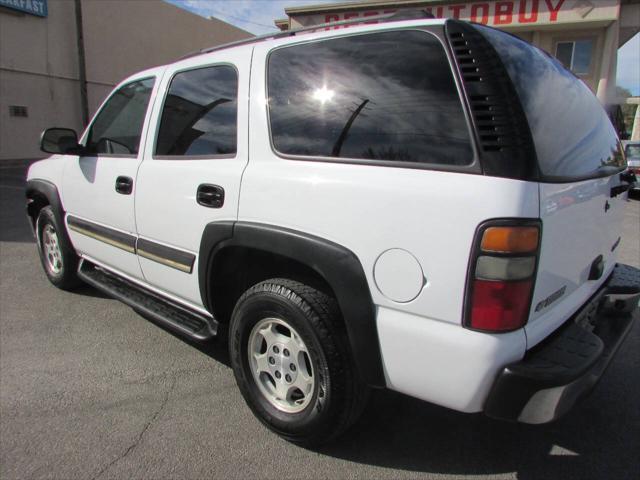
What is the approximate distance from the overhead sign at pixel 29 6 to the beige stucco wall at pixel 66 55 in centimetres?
24

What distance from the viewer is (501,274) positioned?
158 cm

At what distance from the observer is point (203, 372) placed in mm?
2949

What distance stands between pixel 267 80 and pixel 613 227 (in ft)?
6.35

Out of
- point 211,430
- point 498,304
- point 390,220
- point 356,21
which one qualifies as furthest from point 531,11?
point 211,430

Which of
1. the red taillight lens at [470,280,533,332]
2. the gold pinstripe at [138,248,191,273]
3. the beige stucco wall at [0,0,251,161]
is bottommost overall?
the gold pinstripe at [138,248,191,273]

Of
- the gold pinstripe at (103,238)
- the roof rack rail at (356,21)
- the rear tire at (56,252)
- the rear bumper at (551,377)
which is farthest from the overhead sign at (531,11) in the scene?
the rear bumper at (551,377)

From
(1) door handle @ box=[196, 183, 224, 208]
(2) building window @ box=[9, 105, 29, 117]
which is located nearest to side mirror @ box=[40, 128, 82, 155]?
(1) door handle @ box=[196, 183, 224, 208]

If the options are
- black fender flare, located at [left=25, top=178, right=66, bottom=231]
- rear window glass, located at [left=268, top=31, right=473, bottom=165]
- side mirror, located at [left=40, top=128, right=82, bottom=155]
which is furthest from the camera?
black fender flare, located at [left=25, top=178, right=66, bottom=231]

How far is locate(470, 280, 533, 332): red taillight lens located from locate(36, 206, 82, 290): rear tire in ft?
11.7

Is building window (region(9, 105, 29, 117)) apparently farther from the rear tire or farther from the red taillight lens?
the red taillight lens

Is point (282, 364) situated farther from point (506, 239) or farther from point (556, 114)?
point (556, 114)

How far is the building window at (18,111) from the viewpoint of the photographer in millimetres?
15370

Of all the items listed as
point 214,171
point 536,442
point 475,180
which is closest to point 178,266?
point 214,171

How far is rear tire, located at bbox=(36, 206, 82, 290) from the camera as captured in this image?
4.00m
